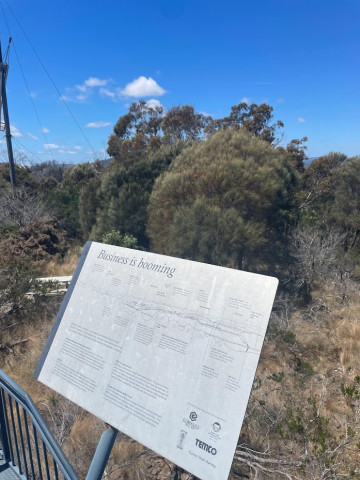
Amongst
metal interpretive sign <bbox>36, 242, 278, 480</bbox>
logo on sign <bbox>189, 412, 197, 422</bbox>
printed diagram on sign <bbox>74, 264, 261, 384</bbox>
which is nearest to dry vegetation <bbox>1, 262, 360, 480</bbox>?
metal interpretive sign <bbox>36, 242, 278, 480</bbox>

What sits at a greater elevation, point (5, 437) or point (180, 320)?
point (180, 320)

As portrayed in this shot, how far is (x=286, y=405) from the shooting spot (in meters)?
4.43

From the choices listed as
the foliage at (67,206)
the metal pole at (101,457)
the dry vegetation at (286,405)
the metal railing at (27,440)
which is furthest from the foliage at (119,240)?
the metal pole at (101,457)

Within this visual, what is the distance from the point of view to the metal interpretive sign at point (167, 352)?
1.99m

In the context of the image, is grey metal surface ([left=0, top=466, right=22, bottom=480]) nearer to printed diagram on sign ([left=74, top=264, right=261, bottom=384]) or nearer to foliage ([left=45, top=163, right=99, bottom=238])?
printed diagram on sign ([left=74, top=264, right=261, bottom=384])

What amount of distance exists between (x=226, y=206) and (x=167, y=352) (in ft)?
22.7

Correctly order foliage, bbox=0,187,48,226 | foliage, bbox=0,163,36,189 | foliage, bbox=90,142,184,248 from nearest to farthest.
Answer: foliage, bbox=90,142,184,248 → foliage, bbox=0,187,48,226 → foliage, bbox=0,163,36,189

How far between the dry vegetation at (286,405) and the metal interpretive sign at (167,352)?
1426 millimetres

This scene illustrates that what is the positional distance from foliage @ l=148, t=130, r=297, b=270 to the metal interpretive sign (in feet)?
18.4

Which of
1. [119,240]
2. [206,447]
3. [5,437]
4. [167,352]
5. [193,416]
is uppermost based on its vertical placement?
[167,352]

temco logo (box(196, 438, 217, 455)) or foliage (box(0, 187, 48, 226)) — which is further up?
foliage (box(0, 187, 48, 226))

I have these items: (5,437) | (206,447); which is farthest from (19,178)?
(206,447)

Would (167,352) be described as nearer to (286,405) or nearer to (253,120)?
(286,405)

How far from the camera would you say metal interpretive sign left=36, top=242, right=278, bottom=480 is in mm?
1985
